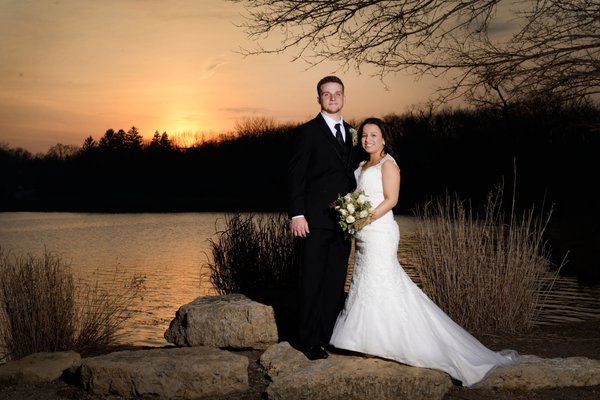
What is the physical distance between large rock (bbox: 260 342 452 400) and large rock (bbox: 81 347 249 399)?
1.41 ft

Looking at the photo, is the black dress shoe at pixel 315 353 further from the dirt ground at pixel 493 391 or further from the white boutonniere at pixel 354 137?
the white boutonniere at pixel 354 137

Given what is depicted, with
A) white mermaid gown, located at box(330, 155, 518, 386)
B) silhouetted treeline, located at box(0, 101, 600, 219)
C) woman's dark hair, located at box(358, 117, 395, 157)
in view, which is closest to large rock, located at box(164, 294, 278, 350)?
white mermaid gown, located at box(330, 155, 518, 386)

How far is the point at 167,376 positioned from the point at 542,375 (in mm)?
3051

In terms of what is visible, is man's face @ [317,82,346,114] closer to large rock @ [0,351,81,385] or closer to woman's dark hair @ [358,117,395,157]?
woman's dark hair @ [358,117,395,157]

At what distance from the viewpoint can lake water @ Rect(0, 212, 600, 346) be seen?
13.2 meters

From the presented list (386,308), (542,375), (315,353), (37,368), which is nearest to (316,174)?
(386,308)

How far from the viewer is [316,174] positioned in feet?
18.6

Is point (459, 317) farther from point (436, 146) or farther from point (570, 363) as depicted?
point (436, 146)

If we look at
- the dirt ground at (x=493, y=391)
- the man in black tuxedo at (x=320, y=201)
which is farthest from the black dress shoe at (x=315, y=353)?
the dirt ground at (x=493, y=391)

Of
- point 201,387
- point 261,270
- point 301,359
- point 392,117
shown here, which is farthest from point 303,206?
point 392,117

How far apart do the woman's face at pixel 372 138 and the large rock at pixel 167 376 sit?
1.99 metres

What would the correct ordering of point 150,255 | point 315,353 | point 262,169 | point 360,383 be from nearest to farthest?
point 360,383 → point 315,353 → point 150,255 → point 262,169

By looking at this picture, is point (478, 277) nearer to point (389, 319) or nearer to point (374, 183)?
point (389, 319)

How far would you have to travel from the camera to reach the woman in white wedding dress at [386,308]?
5555 mm
